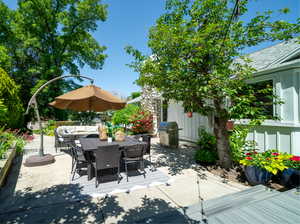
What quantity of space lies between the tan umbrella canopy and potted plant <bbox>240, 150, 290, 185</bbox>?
4.13 metres

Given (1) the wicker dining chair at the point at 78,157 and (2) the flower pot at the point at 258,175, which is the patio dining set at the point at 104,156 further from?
(2) the flower pot at the point at 258,175

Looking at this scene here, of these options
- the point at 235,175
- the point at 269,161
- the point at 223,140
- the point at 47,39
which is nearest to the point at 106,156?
the point at 223,140

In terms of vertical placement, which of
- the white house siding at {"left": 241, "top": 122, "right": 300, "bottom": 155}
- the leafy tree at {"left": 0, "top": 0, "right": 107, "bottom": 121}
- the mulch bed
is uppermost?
the leafy tree at {"left": 0, "top": 0, "right": 107, "bottom": 121}

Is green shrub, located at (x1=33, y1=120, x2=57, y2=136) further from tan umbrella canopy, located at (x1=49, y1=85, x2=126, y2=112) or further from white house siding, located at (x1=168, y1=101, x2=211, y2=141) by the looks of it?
white house siding, located at (x1=168, y1=101, x2=211, y2=141)

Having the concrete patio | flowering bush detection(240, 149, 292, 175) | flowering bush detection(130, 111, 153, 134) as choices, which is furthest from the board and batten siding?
flowering bush detection(130, 111, 153, 134)

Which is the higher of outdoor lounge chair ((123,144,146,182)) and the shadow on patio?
outdoor lounge chair ((123,144,146,182))

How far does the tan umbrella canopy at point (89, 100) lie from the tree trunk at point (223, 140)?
10.5 feet

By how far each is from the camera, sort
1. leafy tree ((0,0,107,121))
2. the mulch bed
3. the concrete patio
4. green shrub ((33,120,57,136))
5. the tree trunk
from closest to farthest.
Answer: the concrete patio
the mulch bed
the tree trunk
green shrub ((33,120,57,136))
leafy tree ((0,0,107,121))

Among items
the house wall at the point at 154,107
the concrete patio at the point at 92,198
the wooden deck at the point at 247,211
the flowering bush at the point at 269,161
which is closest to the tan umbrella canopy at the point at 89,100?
the concrete patio at the point at 92,198

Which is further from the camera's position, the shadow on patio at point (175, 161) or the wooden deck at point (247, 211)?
the shadow on patio at point (175, 161)

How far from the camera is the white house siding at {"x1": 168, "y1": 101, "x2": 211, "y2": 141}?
26.9 ft

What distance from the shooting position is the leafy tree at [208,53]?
12.4 feet

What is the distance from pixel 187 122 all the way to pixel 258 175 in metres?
5.84

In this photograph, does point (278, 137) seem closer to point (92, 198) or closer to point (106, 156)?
point (106, 156)
